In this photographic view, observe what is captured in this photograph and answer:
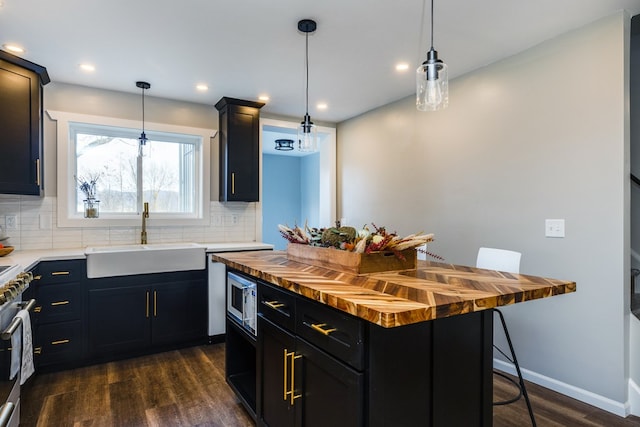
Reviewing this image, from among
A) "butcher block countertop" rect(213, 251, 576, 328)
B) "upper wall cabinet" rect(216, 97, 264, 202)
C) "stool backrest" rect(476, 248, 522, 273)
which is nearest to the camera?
"butcher block countertop" rect(213, 251, 576, 328)

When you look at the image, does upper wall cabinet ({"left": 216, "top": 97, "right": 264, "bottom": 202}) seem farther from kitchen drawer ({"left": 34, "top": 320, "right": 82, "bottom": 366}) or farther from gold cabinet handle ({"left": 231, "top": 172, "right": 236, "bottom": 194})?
kitchen drawer ({"left": 34, "top": 320, "right": 82, "bottom": 366})

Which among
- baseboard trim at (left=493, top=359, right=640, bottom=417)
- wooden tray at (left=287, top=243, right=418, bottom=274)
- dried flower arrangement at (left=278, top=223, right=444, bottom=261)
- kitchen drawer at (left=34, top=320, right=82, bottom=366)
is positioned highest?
dried flower arrangement at (left=278, top=223, right=444, bottom=261)

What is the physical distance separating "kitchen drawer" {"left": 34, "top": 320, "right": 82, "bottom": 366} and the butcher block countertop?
1.87 meters

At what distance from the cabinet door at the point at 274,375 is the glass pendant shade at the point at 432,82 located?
1258 millimetres

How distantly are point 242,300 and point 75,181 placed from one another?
2.40m

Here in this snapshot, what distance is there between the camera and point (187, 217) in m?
4.00

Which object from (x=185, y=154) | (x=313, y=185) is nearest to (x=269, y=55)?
(x=185, y=154)

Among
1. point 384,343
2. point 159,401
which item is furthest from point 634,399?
point 159,401

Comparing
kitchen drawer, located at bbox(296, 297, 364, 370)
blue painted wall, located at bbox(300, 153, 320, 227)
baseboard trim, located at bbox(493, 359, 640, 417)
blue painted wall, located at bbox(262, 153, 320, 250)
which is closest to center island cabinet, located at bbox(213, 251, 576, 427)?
kitchen drawer, located at bbox(296, 297, 364, 370)

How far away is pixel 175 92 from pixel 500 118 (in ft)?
9.65

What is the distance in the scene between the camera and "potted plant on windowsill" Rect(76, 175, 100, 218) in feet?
11.5

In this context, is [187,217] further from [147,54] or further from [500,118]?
[500,118]

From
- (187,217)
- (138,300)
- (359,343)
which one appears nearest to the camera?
(359,343)

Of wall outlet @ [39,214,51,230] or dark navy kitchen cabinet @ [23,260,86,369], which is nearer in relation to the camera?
dark navy kitchen cabinet @ [23,260,86,369]
